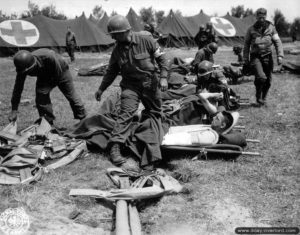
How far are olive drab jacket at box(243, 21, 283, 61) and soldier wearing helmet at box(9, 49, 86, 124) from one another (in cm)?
375

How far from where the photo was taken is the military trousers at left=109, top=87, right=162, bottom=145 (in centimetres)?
482

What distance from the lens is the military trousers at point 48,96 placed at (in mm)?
5715

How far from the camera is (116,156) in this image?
4.68m

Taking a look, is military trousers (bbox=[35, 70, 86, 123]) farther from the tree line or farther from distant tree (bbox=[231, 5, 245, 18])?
distant tree (bbox=[231, 5, 245, 18])

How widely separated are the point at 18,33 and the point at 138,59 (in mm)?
17378

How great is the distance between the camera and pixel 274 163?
464 cm

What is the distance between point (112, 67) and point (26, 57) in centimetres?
117

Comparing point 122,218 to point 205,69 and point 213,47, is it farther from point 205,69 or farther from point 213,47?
point 213,47

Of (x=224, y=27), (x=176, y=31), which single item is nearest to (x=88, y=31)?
(x=176, y=31)

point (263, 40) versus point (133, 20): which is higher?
point (263, 40)

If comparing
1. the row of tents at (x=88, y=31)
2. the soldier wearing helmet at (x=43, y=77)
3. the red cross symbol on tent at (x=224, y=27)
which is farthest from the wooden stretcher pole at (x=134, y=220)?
the red cross symbol on tent at (x=224, y=27)

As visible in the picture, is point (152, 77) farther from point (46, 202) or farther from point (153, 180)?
point (46, 202)

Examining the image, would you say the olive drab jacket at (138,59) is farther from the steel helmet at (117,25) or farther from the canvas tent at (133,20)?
the canvas tent at (133,20)

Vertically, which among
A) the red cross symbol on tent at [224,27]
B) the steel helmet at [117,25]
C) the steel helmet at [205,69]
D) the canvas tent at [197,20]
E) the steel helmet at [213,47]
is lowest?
the red cross symbol on tent at [224,27]
